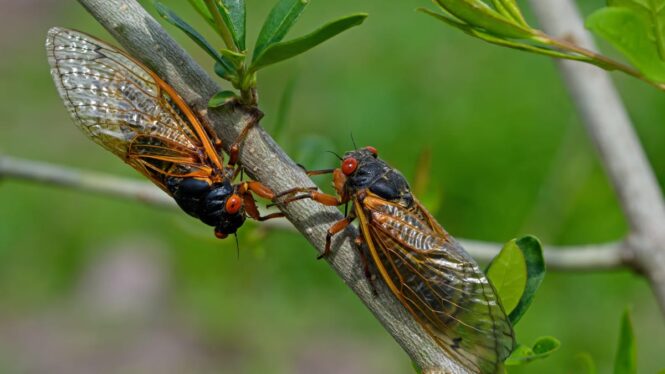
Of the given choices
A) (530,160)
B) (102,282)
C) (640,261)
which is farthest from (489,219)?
(640,261)

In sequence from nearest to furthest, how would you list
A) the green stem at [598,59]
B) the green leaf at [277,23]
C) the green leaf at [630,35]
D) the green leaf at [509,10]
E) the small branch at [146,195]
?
the green leaf at [630,35] → the green stem at [598,59] → the green leaf at [509,10] → the green leaf at [277,23] → the small branch at [146,195]

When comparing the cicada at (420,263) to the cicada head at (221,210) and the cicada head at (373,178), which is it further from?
the cicada head at (221,210)

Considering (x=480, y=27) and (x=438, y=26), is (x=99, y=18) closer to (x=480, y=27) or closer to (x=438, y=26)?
(x=480, y=27)

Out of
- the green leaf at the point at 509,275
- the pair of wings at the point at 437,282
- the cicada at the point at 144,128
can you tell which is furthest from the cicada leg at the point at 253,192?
the green leaf at the point at 509,275

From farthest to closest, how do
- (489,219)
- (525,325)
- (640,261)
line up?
1. (489,219)
2. (525,325)
3. (640,261)

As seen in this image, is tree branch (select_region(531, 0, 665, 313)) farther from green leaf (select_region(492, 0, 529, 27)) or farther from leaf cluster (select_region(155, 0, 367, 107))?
leaf cluster (select_region(155, 0, 367, 107))

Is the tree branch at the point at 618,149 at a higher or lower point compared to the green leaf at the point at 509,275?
higher

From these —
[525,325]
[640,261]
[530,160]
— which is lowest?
[525,325]
